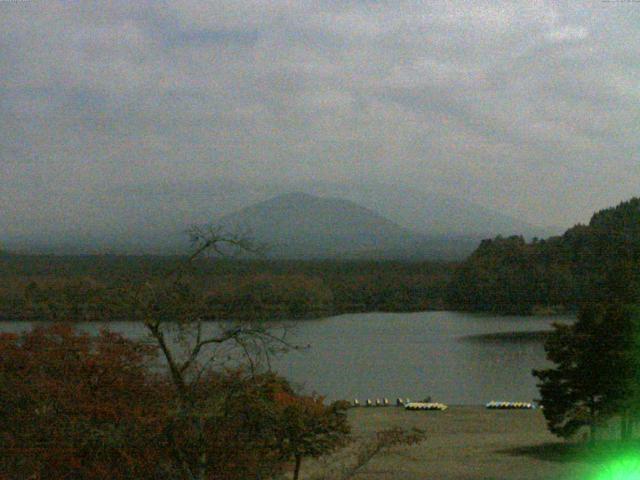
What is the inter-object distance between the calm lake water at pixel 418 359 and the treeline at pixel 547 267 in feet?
8.00

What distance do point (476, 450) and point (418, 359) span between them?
12.3 m

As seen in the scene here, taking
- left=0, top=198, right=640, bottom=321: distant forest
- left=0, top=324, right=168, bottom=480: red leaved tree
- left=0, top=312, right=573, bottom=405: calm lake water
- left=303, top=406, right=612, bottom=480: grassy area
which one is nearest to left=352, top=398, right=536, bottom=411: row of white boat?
left=303, top=406, right=612, bottom=480: grassy area

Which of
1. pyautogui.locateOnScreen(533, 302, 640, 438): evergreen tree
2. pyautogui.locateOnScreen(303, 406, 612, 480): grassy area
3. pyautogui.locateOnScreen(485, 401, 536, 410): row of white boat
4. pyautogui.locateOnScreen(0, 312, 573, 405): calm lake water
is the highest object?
pyautogui.locateOnScreen(533, 302, 640, 438): evergreen tree

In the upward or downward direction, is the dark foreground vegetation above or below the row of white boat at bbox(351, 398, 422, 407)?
above

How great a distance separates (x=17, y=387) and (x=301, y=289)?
83.8ft

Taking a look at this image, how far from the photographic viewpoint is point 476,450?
9000 millimetres

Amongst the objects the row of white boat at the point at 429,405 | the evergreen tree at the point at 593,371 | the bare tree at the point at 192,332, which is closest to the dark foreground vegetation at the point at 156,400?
the bare tree at the point at 192,332

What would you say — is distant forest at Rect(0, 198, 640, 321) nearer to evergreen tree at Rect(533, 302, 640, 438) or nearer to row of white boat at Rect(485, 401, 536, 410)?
row of white boat at Rect(485, 401, 536, 410)

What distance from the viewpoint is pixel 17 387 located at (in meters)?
3.71

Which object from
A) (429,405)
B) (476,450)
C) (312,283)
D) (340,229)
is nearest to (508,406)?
(429,405)

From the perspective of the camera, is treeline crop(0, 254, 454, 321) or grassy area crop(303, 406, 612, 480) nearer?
grassy area crop(303, 406, 612, 480)

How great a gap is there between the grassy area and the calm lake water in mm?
1549

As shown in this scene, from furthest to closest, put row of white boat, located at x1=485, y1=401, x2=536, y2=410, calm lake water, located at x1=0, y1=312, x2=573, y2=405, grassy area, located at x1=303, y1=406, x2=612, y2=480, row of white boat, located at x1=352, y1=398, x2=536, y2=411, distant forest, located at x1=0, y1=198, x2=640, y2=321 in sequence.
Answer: distant forest, located at x1=0, y1=198, x2=640, y2=321, calm lake water, located at x1=0, y1=312, x2=573, y2=405, row of white boat, located at x1=485, y1=401, x2=536, y2=410, row of white boat, located at x1=352, y1=398, x2=536, y2=411, grassy area, located at x1=303, y1=406, x2=612, y2=480

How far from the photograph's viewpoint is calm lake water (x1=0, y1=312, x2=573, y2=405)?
51.3ft
